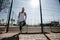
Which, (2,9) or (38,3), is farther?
(2,9)

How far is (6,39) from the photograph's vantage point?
436 cm

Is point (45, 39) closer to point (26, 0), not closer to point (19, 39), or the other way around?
point (19, 39)

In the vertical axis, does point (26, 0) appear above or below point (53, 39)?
above

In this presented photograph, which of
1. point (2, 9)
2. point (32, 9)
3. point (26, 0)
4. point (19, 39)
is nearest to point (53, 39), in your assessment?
point (19, 39)

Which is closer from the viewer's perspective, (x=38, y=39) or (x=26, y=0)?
(x=38, y=39)

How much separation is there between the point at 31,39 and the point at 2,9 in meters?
5.31

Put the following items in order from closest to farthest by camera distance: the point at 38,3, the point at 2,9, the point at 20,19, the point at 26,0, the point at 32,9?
the point at 20,19 → the point at 38,3 → the point at 26,0 → the point at 32,9 → the point at 2,9

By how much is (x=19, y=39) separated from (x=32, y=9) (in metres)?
4.11

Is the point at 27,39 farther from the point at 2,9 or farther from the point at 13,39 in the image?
the point at 2,9

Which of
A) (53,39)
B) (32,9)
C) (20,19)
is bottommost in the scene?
(53,39)

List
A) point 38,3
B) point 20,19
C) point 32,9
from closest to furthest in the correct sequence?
point 20,19, point 38,3, point 32,9

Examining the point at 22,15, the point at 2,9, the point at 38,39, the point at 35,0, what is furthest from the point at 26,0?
the point at 38,39

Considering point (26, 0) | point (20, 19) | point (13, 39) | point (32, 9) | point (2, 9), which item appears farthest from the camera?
point (2, 9)

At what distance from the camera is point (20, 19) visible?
5785 millimetres
